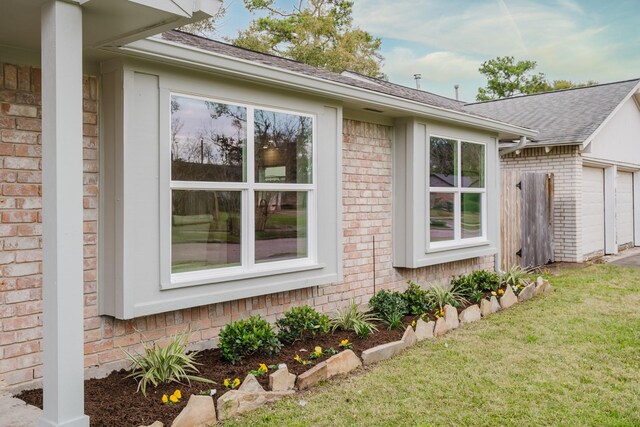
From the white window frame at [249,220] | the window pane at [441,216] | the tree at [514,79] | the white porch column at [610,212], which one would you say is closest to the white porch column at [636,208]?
the white porch column at [610,212]

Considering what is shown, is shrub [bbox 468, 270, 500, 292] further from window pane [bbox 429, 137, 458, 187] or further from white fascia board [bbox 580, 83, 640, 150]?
white fascia board [bbox 580, 83, 640, 150]

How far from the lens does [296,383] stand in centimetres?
415

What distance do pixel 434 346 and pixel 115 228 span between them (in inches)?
130

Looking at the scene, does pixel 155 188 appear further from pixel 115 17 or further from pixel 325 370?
pixel 325 370

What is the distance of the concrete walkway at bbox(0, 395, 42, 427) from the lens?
3.19 m

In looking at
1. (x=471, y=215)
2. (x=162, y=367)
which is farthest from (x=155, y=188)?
(x=471, y=215)

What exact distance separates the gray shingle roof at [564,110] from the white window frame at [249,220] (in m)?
8.21

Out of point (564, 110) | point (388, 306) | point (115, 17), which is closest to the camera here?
point (115, 17)

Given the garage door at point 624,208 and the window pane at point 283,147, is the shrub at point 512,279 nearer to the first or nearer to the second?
the window pane at point 283,147

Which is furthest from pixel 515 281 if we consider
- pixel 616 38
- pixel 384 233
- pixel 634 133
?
pixel 616 38

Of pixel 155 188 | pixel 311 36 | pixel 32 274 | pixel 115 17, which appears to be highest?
pixel 311 36

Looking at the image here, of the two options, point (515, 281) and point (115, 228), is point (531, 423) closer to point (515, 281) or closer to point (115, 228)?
point (115, 228)

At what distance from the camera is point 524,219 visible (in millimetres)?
10812

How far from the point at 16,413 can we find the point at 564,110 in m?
14.3
